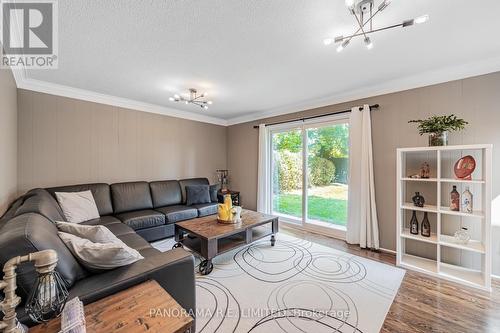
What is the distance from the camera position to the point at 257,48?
2141 millimetres

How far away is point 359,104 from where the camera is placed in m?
3.36

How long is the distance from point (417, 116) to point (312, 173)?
1781mm

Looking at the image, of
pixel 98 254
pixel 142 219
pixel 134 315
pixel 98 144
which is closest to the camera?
pixel 134 315

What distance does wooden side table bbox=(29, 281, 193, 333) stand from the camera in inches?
35.4

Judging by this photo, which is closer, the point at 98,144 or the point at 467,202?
the point at 467,202

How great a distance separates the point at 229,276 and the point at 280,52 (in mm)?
2498

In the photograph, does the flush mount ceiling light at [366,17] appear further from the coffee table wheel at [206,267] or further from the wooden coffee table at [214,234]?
the coffee table wheel at [206,267]

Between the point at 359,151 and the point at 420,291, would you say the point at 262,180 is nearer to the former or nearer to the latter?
the point at 359,151

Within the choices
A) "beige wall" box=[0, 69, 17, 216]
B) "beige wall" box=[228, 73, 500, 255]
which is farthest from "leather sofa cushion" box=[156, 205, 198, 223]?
"beige wall" box=[228, 73, 500, 255]

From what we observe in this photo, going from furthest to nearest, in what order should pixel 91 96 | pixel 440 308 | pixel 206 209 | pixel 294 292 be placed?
pixel 206 209 → pixel 91 96 → pixel 294 292 → pixel 440 308

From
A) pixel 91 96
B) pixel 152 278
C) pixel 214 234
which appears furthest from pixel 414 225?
pixel 91 96

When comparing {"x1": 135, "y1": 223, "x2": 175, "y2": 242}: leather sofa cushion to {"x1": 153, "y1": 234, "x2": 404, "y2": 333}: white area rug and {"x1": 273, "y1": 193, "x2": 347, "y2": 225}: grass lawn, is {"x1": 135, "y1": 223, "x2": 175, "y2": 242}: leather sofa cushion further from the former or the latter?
{"x1": 273, "y1": 193, "x2": 347, "y2": 225}: grass lawn

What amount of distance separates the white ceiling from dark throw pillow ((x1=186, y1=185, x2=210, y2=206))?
5.93 feet

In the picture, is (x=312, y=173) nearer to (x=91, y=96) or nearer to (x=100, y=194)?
(x=100, y=194)
